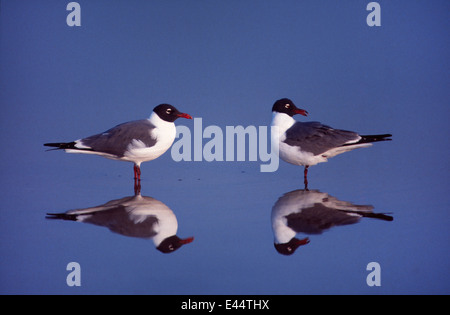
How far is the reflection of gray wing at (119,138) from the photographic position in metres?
7.32

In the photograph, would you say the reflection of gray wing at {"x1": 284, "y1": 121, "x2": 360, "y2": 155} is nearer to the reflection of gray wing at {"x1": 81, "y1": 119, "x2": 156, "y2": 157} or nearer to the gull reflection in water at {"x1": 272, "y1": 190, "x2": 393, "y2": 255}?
the gull reflection in water at {"x1": 272, "y1": 190, "x2": 393, "y2": 255}

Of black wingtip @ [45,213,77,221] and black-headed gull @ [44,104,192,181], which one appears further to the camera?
black-headed gull @ [44,104,192,181]

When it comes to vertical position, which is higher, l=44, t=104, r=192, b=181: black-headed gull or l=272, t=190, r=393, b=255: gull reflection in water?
l=44, t=104, r=192, b=181: black-headed gull

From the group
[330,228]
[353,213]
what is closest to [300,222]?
[330,228]

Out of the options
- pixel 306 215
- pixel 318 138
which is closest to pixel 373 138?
pixel 318 138

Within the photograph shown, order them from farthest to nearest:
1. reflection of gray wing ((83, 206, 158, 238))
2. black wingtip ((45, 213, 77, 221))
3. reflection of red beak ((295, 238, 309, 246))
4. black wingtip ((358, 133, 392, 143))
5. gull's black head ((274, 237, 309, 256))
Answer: black wingtip ((358, 133, 392, 143))
black wingtip ((45, 213, 77, 221))
reflection of gray wing ((83, 206, 158, 238))
reflection of red beak ((295, 238, 309, 246))
gull's black head ((274, 237, 309, 256))

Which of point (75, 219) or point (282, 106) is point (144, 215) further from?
point (282, 106)

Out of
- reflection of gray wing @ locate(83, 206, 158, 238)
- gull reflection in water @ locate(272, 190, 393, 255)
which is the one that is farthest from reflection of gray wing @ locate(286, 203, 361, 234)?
reflection of gray wing @ locate(83, 206, 158, 238)

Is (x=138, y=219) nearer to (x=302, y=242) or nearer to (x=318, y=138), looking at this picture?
(x=302, y=242)

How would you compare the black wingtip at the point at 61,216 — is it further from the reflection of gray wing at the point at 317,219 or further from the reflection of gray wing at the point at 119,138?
the reflection of gray wing at the point at 317,219

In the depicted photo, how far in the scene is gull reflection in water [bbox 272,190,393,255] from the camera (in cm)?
516

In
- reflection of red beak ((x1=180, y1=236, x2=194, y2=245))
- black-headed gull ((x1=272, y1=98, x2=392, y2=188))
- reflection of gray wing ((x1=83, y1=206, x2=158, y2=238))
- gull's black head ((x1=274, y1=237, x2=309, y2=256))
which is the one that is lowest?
gull's black head ((x1=274, y1=237, x2=309, y2=256))

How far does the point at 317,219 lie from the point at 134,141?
292 cm

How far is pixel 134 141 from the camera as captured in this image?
289 inches
